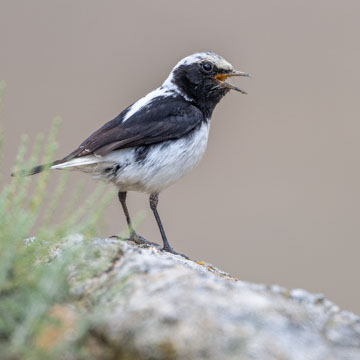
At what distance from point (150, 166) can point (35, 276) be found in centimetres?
340

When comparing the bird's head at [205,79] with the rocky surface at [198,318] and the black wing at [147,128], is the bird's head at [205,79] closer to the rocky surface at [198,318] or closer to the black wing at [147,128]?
the black wing at [147,128]

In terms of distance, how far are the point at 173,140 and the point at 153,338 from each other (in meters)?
3.99

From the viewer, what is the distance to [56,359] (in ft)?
8.09

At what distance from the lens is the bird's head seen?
6.99 m

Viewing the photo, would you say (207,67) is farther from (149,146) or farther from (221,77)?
(149,146)

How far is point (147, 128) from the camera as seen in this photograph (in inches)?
247

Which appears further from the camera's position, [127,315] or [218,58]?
[218,58]

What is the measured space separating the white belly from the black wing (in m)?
0.09

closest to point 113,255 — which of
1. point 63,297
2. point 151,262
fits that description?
point 151,262

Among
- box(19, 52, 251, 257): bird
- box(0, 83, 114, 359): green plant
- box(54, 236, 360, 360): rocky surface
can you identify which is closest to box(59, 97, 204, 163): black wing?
box(19, 52, 251, 257): bird

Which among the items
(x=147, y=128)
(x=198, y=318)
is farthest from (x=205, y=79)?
(x=198, y=318)

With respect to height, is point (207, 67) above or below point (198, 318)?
above

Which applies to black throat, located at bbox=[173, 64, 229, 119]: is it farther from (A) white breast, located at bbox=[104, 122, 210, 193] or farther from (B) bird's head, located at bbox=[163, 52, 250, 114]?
(A) white breast, located at bbox=[104, 122, 210, 193]

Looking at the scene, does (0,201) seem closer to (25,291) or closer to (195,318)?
(25,291)
